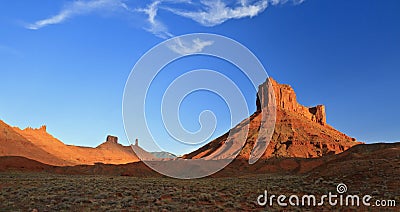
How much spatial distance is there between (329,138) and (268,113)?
75.4 feet

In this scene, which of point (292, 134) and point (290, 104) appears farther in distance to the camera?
point (290, 104)

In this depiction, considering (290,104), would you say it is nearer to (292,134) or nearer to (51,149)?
(292,134)

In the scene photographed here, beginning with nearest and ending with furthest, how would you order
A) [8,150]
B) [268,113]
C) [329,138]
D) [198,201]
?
[198,201], [8,150], [329,138], [268,113]

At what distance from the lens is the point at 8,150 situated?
87062 millimetres

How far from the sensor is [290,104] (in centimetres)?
11956

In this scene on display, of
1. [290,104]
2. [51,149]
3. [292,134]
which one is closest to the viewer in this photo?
[292,134]

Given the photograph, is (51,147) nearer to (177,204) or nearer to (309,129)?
(309,129)

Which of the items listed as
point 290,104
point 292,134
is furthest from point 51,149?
point 290,104

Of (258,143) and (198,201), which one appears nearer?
(198,201)

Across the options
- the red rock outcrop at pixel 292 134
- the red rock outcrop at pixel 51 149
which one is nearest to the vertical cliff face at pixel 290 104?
the red rock outcrop at pixel 292 134

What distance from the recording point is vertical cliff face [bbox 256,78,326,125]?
118125mm

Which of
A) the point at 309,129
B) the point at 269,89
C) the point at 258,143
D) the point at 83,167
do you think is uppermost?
the point at 269,89

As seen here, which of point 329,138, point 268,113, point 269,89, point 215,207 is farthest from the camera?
point 269,89

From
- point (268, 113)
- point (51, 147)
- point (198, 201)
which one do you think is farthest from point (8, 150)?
point (198, 201)
